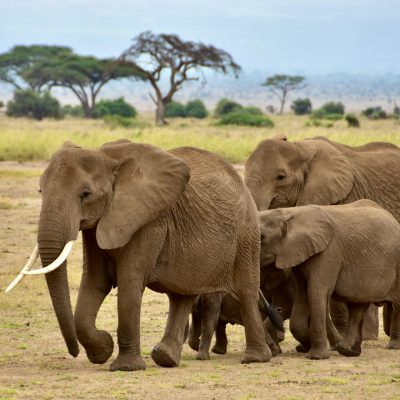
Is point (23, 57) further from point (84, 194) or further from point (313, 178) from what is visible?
point (84, 194)

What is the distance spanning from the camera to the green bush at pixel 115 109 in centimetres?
5788

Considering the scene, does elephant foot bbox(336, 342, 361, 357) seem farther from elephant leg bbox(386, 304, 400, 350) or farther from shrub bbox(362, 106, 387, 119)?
shrub bbox(362, 106, 387, 119)

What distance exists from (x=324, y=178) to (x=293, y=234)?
1.63 meters

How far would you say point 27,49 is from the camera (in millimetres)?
73812

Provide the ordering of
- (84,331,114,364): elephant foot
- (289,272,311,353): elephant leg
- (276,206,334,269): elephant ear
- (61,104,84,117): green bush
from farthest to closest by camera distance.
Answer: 1. (61,104,84,117): green bush
2. (289,272,311,353): elephant leg
3. (276,206,334,269): elephant ear
4. (84,331,114,364): elephant foot

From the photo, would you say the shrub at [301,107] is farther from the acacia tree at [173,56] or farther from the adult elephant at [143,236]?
the adult elephant at [143,236]

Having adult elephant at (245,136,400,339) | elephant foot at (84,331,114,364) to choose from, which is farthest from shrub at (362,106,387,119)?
elephant foot at (84,331,114,364)

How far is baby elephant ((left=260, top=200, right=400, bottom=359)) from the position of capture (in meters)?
7.98

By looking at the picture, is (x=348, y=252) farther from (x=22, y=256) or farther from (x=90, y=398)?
(x=22, y=256)

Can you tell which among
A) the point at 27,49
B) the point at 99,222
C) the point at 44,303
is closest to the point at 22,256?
the point at 44,303

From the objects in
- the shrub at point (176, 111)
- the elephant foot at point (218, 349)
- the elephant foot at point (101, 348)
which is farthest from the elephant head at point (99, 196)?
the shrub at point (176, 111)

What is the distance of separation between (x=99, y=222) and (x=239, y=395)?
4.34 feet

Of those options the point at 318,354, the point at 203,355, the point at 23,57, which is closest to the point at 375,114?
the point at 23,57

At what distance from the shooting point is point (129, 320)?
23.3 ft
